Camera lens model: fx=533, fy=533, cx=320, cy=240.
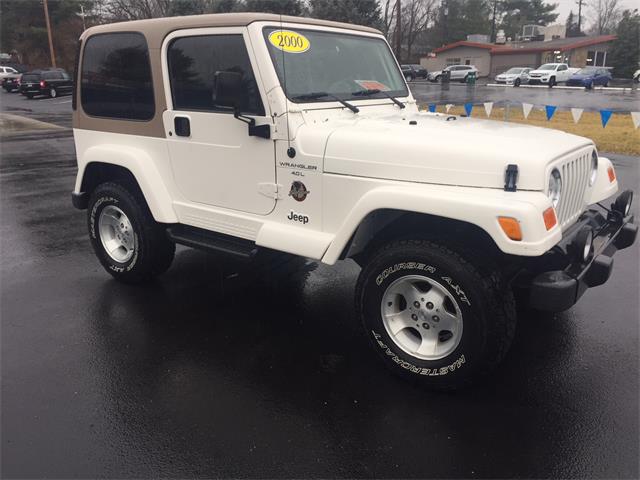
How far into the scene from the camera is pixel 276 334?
4.04m

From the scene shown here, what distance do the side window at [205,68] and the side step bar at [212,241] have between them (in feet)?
3.24

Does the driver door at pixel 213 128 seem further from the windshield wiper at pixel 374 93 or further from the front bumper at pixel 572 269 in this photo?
the front bumper at pixel 572 269

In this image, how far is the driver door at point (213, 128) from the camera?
12.1ft

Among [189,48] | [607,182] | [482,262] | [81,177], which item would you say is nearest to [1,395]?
[81,177]

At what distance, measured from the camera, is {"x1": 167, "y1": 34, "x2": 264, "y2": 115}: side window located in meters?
3.66

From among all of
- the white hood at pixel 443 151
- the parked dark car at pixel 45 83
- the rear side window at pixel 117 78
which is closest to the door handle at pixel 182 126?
the rear side window at pixel 117 78

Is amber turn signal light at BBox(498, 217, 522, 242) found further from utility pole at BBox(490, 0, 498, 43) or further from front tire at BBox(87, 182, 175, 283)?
utility pole at BBox(490, 0, 498, 43)

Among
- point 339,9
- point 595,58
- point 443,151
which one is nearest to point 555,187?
point 443,151

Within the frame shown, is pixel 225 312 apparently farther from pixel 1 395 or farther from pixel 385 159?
pixel 385 159

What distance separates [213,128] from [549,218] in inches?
93.8

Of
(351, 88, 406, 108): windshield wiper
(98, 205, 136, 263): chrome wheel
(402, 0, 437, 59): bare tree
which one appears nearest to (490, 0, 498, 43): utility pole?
(402, 0, 437, 59): bare tree

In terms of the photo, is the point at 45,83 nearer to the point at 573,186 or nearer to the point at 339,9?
the point at 339,9

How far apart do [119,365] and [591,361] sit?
321 centimetres

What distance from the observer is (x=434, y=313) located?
3.21m
